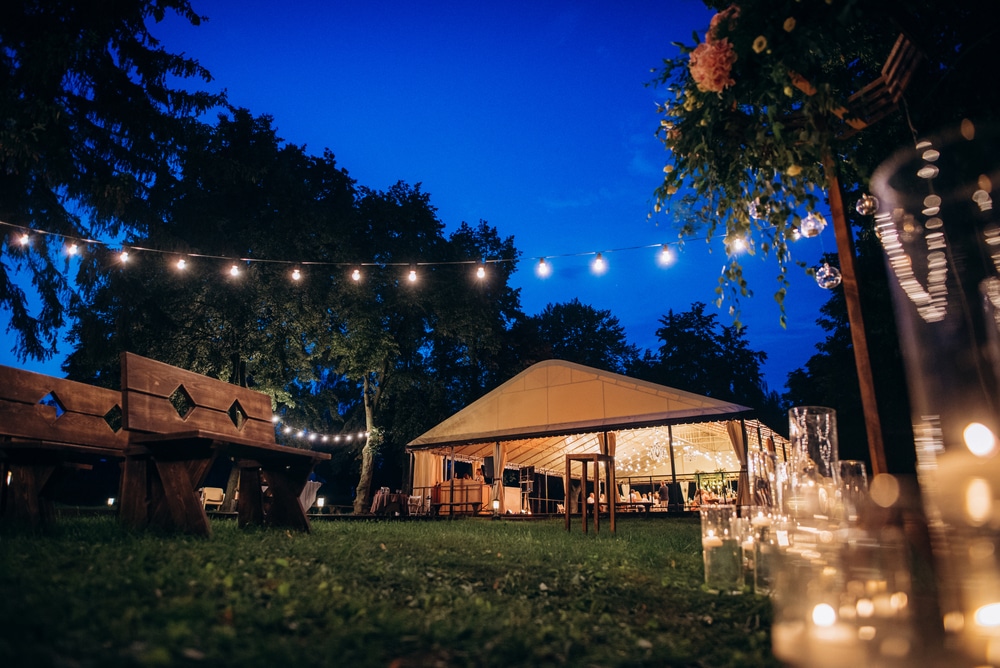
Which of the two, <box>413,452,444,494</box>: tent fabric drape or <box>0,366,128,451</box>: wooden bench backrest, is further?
<box>413,452,444,494</box>: tent fabric drape

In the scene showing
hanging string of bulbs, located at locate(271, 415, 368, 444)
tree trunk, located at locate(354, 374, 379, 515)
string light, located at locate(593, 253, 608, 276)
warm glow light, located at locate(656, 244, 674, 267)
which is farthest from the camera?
hanging string of bulbs, located at locate(271, 415, 368, 444)

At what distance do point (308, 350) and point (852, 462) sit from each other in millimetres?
17374

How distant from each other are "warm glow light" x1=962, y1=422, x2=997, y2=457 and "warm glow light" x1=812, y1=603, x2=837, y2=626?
2.11ft

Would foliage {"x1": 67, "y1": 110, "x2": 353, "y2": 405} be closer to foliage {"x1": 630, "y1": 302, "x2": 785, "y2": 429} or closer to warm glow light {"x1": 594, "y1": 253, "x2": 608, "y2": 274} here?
warm glow light {"x1": 594, "y1": 253, "x2": 608, "y2": 274}

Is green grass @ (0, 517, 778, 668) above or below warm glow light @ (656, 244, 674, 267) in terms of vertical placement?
below

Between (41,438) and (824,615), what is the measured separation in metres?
4.65

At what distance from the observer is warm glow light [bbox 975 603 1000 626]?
4.56ft

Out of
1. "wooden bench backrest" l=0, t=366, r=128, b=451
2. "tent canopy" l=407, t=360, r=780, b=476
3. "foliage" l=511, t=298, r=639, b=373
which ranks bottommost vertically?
"wooden bench backrest" l=0, t=366, r=128, b=451

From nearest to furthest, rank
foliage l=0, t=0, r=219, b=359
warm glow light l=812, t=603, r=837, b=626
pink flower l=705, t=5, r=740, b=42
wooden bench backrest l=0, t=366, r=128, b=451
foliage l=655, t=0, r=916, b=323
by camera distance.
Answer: warm glow light l=812, t=603, r=837, b=626
foliage l=655, t=0, r=916, b=323
pink flower l=705, t=5, r=740, b=42
wooden bench backrest l=0, t=366, r=128, b=451
foliage l=0, t=0, r=219, b=359

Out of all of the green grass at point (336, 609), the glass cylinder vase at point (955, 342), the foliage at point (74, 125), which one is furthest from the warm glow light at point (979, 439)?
the foliage at point (74, 125)

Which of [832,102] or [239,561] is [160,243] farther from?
[832,102]

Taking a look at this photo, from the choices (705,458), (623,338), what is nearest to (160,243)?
(705,458)

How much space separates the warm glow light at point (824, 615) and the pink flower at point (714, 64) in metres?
2.10

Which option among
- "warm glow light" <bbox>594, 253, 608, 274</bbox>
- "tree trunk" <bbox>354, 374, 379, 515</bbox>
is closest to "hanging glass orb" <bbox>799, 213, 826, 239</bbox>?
"warm glow light" <bbox>594, 253, 608, 274</bbox>
